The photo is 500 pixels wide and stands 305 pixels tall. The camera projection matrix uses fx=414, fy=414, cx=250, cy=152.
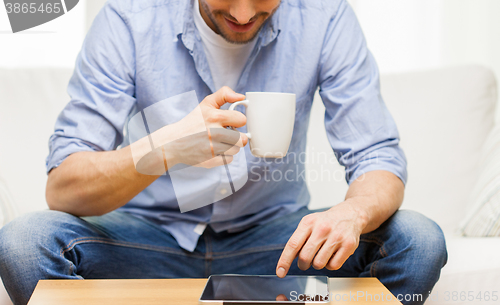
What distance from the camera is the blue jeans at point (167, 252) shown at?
2.40ft

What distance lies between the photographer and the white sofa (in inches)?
51.4

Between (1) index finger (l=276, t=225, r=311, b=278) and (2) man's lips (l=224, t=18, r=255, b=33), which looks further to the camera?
(2) man's lips (l=224, t=18, r=255, b=33)

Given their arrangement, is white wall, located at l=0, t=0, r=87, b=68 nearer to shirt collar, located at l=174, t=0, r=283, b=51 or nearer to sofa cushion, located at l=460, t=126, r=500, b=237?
shirt collar, located at l=174, t=0, r=283, b=51

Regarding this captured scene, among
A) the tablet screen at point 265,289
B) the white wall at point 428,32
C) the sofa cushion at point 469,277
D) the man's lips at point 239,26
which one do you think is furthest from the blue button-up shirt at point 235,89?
the white wall at point 428,32

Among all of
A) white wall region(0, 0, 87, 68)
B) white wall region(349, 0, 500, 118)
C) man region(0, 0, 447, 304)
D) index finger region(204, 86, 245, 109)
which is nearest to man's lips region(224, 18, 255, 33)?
man region(0, 0, 447, 304)

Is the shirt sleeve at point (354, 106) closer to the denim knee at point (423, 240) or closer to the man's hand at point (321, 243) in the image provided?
the denim knee at point (423, 240)

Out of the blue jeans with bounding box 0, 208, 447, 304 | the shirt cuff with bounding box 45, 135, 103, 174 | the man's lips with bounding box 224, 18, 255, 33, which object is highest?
the man's lips with bounding box 224, 18, 255, 33

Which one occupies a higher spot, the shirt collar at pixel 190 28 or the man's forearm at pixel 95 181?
the shirt collar at pixel 190 28

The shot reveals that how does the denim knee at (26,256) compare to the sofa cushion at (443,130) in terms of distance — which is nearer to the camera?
the denim knee at (26,256)

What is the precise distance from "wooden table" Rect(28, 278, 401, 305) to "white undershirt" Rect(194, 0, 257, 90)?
53 cm

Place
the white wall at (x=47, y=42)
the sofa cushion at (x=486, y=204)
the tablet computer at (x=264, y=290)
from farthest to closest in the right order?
1. the white wall at (x=47, y=42)
2. the sofa cushion at (x=486, y=204)
3. the tablet computer at (x=264, y=290)

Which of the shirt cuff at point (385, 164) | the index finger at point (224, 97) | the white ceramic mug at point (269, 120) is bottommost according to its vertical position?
the shirt cuff at point (385, 164)

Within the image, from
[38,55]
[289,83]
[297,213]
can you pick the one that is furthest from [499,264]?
[38,55]

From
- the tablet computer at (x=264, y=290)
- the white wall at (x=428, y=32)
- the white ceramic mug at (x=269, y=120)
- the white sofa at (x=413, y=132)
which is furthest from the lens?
the white wall at (x=428, y=32)
